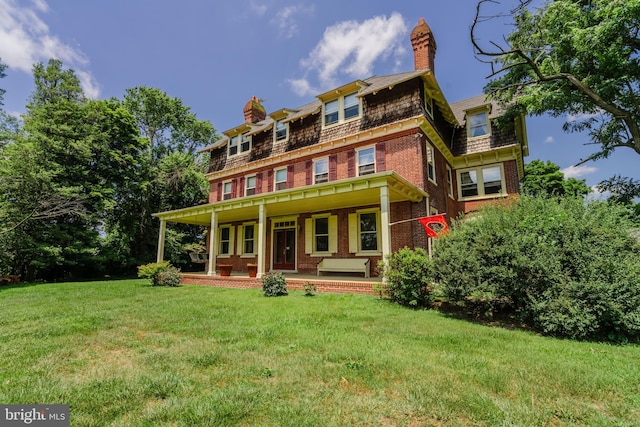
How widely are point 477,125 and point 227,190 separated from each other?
14.1 meters

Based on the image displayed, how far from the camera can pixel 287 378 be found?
3074mm

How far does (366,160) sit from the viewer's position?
12.6m

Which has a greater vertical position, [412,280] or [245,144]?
[245,144]

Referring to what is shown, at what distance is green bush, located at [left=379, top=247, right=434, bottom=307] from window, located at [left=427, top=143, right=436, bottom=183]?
5.42 metres

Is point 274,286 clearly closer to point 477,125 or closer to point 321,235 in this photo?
point 321,235

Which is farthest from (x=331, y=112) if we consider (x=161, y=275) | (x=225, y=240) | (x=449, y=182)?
(x=161, y=275)

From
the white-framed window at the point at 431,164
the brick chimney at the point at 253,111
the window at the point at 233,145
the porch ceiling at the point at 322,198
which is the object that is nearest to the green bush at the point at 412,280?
the porch ceiling at the point at 322,198

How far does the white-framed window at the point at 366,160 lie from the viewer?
12438 millimetres

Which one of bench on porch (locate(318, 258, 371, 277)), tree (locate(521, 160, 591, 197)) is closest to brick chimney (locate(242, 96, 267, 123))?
bench on porch (locate(318, 258, 371, 277))

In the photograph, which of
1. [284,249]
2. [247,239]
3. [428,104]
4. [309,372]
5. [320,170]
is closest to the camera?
[309,372]

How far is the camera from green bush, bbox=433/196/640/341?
4.96 meters

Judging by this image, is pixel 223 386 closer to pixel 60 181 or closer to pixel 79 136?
pixel 60 181

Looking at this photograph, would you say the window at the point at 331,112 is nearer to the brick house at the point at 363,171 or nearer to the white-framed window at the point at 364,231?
the brick house at the point at 363,171

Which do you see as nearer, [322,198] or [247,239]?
[322,198]
